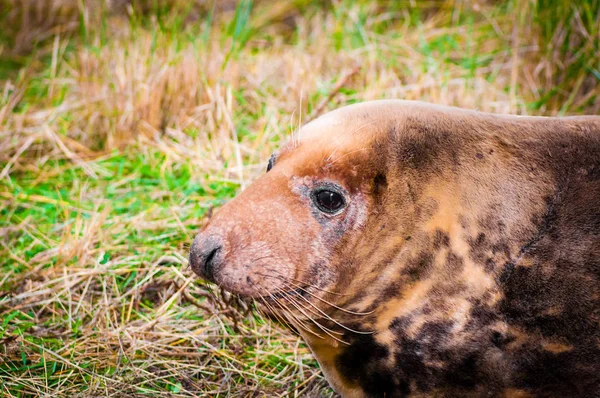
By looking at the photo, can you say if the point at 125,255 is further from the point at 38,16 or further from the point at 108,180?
the point at 38,16

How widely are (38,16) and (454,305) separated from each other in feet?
18.0

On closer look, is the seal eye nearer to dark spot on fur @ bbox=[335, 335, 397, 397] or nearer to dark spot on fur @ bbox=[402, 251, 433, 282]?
dark spot on fur @ bbox=[402, 251, 433, 282]

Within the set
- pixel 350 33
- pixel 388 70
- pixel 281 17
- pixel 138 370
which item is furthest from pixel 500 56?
pixel 138 370

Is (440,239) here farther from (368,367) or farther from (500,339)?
(368,367)

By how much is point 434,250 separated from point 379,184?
28cm

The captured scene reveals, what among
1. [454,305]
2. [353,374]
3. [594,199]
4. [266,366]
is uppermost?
[594,199]

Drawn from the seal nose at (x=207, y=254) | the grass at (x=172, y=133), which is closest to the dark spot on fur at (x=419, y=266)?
the seal nose at (x=207, y=254)

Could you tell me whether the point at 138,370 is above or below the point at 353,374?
below

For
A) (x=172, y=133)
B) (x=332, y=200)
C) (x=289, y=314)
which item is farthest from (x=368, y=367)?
(x=172, y=133)

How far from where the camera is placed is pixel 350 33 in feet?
18.8

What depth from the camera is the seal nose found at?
7.16 ft

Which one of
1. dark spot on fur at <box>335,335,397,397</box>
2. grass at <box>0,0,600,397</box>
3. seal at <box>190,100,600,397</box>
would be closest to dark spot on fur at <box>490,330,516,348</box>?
seal at <box>190,100,600,397</box>

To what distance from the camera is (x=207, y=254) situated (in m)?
2.18

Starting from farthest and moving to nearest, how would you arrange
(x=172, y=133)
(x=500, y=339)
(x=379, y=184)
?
1. (x=172, y=133)
2. (x=379, y=184)
3. (x=500, y=339)
